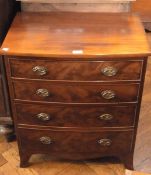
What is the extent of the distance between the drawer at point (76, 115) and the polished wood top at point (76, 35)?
271mm

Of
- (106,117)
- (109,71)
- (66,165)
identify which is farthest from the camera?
(66,165)

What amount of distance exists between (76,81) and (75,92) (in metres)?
0.06

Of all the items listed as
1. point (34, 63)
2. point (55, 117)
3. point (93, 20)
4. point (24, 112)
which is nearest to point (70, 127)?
point (55, 117)

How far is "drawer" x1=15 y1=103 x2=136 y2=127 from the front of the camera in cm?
131

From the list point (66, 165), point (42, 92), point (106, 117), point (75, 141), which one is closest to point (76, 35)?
point (42, 92)

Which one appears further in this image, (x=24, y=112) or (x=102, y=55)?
(x=24, y=112)

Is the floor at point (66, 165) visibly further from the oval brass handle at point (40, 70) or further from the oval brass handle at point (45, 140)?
the oval brass handle at point (40, 70)

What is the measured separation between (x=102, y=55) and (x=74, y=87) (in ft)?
0.64

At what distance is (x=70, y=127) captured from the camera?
4.53 ft

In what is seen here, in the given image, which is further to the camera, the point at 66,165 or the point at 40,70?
the point at 66,165

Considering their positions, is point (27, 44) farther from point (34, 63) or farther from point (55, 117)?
point (55, 117)

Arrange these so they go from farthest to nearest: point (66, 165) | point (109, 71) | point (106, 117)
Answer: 1. point (66, 165)
2. point (106, 117)
3. point (109, 71)

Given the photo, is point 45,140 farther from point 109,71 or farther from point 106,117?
point 109,71

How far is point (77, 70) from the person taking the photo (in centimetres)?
119
